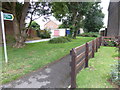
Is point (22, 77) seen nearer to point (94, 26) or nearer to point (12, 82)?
point (12, 82)

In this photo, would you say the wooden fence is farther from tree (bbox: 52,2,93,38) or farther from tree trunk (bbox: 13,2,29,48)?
tree (bbox: 52,2,93,38)

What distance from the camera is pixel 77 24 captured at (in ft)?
51.9

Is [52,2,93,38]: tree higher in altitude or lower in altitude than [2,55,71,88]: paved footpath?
higher

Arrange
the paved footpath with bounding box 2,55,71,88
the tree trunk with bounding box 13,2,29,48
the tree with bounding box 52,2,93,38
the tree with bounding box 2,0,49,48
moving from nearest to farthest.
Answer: the paved footpath with bounding box 2,55,71,88
the tree with bounding box 2,0,49,48
the tree trunk with bounding box 13,2,29,48
the tree with bounding box 52,2,93,38

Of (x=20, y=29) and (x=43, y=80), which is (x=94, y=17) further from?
(x=43, y=80)

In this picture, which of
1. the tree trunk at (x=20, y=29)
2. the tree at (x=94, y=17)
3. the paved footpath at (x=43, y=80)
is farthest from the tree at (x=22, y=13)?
the tree at (x=94, y=17)

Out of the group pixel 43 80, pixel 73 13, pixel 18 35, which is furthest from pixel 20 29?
pixel 73 13

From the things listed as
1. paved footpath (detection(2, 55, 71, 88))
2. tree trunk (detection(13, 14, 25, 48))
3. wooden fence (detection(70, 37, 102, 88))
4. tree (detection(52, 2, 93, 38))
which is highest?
tree (detection(52, 2, 93, 38))

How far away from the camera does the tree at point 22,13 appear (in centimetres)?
708

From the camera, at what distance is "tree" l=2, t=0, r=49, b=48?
7.08 m

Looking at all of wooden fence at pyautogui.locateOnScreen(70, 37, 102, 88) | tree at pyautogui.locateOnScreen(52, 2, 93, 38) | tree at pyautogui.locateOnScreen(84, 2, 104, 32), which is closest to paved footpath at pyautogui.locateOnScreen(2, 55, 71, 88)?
wooden fence at pyautogui.locateOnScreen(70, 37, 102, 88)

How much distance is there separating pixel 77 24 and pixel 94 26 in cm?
796

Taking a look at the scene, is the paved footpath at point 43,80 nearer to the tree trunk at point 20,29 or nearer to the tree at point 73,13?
the tree trunk at point 20,29

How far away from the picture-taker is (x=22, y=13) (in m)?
7.28
